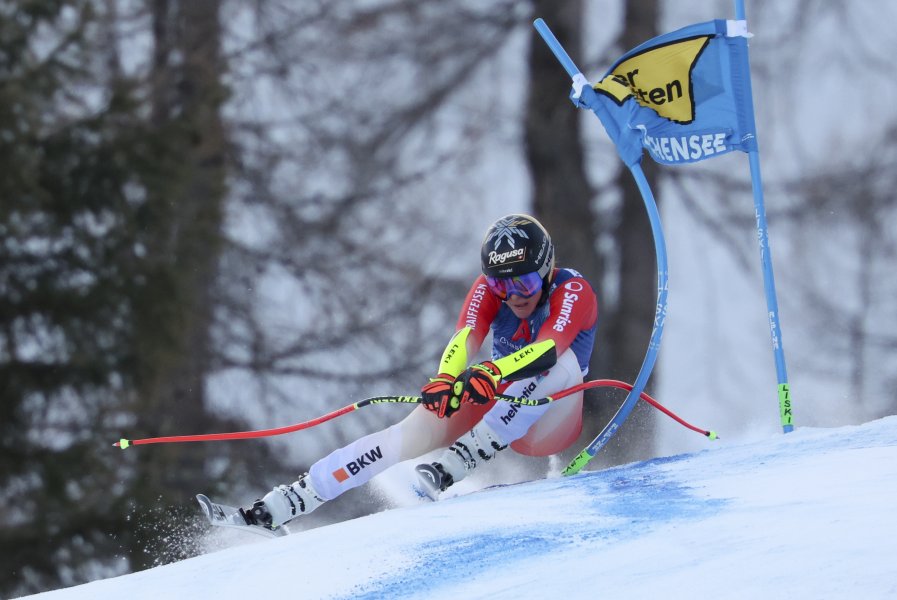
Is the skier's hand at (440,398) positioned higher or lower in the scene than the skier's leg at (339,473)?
higher

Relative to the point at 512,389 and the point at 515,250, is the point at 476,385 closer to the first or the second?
the point at 512,389

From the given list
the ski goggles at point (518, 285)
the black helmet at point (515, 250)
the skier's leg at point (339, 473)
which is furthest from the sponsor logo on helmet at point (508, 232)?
the skier's leg at point (339, 473)

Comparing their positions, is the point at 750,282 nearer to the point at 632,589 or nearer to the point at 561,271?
the point at 561,271

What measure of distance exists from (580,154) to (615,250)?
1.08 metres

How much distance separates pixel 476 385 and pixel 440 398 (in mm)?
172

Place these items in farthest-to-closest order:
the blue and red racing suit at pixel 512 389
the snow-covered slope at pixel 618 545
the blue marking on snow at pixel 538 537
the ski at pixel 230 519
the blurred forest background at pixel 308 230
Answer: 1. the blurred forest background at pixel 308 230
2. the blue and red racing suit at pixel 512 389
3. the ski at pixel 230 519
4. the blue marking on snow at pixel 538 537
5. the snow-covered slope at pixel 618 545

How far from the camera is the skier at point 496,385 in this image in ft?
16.9

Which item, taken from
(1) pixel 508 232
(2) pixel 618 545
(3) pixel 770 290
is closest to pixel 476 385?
(1) pixel 508 232

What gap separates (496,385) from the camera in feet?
16.4

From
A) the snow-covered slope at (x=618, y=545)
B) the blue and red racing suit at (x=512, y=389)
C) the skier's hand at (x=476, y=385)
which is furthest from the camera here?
the blue and red racing suit at (x=512, y=389)

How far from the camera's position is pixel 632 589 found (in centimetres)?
332

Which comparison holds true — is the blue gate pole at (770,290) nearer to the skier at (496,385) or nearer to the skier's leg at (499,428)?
the skier at (496,385)

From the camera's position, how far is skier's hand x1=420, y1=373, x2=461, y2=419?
498cm

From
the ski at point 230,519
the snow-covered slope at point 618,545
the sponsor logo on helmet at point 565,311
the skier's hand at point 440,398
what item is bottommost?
the snow-covered slope at point 618,545
